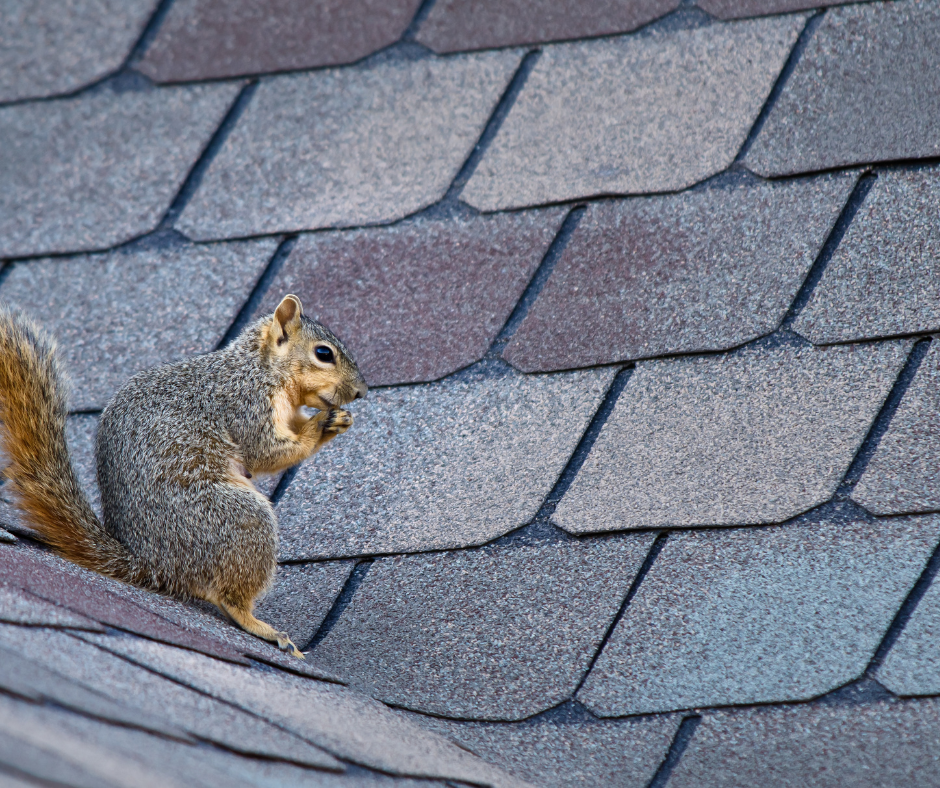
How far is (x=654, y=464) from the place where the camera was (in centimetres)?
163

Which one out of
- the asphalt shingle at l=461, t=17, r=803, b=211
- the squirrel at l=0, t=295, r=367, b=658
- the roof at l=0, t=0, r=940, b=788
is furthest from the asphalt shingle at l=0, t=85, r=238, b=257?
the asphalt shingle at l=461, t=17, r=803, b=211

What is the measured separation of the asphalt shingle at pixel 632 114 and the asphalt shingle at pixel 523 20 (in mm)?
36

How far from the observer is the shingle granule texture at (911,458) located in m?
1.51

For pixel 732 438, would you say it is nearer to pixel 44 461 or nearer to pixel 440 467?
pixel 440 467

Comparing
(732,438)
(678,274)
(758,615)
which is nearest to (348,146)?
(678,274)

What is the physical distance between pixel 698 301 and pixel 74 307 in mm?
1170

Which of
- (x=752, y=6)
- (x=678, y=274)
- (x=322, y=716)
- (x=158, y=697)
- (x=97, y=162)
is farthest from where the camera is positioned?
(x=97, y=162)

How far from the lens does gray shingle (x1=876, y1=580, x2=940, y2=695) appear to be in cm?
135

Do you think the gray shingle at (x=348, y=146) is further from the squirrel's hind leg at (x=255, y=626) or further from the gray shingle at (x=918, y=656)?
the gray shingle at (x=918, y=656)

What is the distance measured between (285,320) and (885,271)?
1.02m

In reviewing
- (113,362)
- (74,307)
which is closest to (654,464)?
(113,362)

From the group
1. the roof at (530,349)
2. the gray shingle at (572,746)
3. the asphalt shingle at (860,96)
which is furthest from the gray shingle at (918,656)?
the asphalt shingle at (860,96)

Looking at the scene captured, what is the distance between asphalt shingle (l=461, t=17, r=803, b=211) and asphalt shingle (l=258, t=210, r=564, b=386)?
0.26 feet

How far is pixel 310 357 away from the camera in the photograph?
5.82ft
